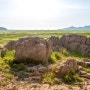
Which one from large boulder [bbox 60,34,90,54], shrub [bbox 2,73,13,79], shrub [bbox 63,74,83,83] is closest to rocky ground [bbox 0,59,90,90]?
shrub [bbox 2,73,13,79]

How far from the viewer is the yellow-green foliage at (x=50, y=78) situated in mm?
14070

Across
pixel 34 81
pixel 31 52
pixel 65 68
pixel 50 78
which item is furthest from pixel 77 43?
pixel 34 81

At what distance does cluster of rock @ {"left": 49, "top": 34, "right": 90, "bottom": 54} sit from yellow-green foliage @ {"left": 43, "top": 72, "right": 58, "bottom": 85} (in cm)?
1292

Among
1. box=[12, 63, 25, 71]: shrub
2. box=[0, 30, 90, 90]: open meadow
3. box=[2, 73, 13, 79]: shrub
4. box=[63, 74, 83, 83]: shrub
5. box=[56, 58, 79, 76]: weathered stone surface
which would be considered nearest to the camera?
box=[0, 30, 90, 90]: open meadow

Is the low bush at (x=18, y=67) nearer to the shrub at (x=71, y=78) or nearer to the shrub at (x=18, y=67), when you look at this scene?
the shrub at (x=18, y=67)

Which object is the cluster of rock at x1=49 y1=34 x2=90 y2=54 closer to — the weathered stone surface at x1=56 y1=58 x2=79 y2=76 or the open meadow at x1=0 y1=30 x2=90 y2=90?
the open meadow at x1=0 y1=30 x2=90 y2=90

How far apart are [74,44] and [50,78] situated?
1499cm

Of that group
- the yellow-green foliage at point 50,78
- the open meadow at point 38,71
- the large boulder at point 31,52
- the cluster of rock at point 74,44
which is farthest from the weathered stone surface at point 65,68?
the cluster of rock at point 74,44

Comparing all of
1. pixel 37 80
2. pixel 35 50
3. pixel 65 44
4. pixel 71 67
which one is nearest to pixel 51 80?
pixel 37 80

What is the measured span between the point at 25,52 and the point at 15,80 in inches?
121

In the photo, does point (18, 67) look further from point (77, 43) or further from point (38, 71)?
point (77, 43)

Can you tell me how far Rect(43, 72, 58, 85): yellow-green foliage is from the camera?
14070 mm

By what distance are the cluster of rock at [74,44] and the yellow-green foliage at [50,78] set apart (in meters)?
12.9

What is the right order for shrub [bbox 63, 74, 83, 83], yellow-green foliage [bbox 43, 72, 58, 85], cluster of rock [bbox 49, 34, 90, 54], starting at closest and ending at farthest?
yellow-green foliage [bbox 43, 72, 58, 85] → shrub [bbox 63, 74, 83, 83] → cluster of rock [bbox 49, 34, 90, 54]
